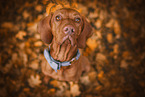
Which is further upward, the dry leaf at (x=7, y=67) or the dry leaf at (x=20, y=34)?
the dry leaf at (x=20, y=34)

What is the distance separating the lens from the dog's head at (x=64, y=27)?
69 cm

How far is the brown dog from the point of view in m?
0.70

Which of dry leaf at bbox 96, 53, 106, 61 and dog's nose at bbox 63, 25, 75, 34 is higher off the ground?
dog's nose at bbox 63, 25, 75, 34

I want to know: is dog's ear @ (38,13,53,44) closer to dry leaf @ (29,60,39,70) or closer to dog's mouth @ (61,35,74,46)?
dog's mouth @ (61,35,74,46)

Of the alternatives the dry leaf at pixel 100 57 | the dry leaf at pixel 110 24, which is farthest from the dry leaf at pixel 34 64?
the dry leaf at pixel 110 24

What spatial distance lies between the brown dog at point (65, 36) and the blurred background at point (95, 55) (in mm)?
162

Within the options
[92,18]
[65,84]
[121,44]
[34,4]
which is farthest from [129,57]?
[34,4]

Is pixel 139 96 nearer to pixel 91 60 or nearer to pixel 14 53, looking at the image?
pixel 91 60

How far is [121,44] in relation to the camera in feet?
3.74

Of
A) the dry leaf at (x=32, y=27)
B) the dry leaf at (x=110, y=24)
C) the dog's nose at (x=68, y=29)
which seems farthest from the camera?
the dry leaf at (x=110, y=24)

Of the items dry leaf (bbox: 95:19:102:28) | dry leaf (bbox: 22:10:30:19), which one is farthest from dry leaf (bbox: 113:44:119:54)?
dry leaf (bbox: 22:10:30:19)

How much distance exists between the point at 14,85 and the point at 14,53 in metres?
0.34

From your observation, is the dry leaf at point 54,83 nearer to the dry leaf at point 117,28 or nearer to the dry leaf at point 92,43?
the dry leaf at point 92,43

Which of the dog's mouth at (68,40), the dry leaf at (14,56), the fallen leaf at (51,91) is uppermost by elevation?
the dog's mouth at (68,40)
